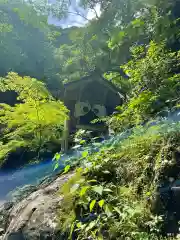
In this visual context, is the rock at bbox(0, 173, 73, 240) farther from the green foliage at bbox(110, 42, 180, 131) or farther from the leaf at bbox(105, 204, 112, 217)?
the green foliage at bbox(110, 42, 180, 131)

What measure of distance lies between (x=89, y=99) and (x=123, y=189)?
34.4 feet

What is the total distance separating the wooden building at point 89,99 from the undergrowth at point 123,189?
29.2 ft

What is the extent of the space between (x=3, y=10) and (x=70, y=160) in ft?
70.0

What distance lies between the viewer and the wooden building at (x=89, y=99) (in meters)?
12.3

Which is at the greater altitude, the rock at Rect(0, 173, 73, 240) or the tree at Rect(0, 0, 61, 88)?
the tree at Rect(0, 0, 61, 88)

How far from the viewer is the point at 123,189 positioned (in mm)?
2719

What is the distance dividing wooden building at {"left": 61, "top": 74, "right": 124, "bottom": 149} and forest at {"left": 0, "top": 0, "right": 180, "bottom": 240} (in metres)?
0.69

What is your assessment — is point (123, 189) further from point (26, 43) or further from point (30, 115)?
point (26, 43)

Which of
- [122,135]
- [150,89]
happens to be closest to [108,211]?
[122,135]

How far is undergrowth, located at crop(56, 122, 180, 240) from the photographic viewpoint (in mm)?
Result: 2344

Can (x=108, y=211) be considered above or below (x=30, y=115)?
below

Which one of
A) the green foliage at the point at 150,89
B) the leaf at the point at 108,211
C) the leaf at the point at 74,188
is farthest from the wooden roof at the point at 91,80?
the leaf at the point at 108,211

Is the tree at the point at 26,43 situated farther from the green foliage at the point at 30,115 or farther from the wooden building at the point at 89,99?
the green foliage at the point at 30,115

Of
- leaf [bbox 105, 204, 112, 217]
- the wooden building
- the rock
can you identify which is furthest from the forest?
the wooden building
